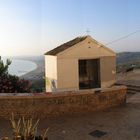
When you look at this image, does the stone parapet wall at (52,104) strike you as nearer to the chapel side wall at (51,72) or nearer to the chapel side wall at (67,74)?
the chapel side wall at (67,74)

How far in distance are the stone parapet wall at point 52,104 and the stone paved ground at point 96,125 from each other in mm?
296

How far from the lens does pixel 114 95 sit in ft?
44.0

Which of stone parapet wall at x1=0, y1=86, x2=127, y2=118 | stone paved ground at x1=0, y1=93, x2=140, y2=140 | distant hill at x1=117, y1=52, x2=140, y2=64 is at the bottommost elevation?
stone paved ground at x1=0, y1=93, x2=140, y2=140

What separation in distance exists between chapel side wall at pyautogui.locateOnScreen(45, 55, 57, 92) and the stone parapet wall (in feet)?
32.9

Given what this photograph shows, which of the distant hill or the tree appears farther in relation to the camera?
the distant hill

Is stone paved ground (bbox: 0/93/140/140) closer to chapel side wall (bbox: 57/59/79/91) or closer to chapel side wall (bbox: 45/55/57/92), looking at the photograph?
chapel side wall (bbox: 57/59/79/91)

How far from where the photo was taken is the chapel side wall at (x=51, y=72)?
2253 cm

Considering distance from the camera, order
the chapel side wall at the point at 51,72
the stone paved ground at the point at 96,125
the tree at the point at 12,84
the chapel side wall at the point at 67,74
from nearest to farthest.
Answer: the stone paved ground at the point at 96,125 < the tree at the point at 12,84 < the chapel side wall at the point at 67,74 < the chapel side wall at the point at 51,72

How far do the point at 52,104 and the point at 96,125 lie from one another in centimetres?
203

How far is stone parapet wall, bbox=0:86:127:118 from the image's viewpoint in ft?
37.7

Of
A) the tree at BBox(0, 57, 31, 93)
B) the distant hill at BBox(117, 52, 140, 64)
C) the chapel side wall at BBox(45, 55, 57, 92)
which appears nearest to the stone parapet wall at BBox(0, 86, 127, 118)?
the tree at BBox(0, 57, 31, 93)

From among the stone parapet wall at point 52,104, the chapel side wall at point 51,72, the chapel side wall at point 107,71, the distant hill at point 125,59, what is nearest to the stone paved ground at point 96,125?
the stone parapet wall at point 52,104

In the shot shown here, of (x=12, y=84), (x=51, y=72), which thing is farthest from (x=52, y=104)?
(x=51, y=72)

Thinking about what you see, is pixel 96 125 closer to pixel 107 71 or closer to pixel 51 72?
pixel 51 72
